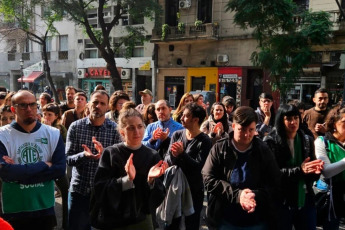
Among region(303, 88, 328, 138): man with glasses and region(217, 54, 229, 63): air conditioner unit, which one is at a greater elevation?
region(217, 54, 229, 63): air conditioner unit

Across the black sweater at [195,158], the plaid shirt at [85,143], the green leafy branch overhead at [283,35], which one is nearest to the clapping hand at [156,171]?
the black sweater at [195,158]

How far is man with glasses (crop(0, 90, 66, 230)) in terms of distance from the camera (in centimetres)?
259

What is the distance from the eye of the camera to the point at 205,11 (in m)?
20.5

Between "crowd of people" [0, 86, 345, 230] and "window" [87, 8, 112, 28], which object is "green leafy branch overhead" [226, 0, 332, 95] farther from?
"window" [87, 8, 112, 28]

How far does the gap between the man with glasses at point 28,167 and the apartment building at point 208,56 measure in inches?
626

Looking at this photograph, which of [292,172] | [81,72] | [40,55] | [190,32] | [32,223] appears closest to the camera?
[32,223]

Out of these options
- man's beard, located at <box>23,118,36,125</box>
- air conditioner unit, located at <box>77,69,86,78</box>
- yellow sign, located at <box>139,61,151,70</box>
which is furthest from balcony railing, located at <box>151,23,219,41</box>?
man's beard, located at <box>23,118,36,125</box>

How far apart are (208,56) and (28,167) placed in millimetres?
18688

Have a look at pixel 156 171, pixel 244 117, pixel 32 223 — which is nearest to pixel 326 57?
pixel 244 117

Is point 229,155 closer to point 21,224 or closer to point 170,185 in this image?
point 170,185

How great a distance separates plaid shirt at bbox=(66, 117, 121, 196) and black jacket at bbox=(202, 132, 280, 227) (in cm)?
116

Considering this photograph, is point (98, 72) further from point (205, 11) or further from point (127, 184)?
point (127, 184)

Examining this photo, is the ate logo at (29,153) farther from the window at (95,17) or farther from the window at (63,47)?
the window at (63,47)

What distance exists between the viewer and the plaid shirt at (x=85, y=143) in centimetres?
317
